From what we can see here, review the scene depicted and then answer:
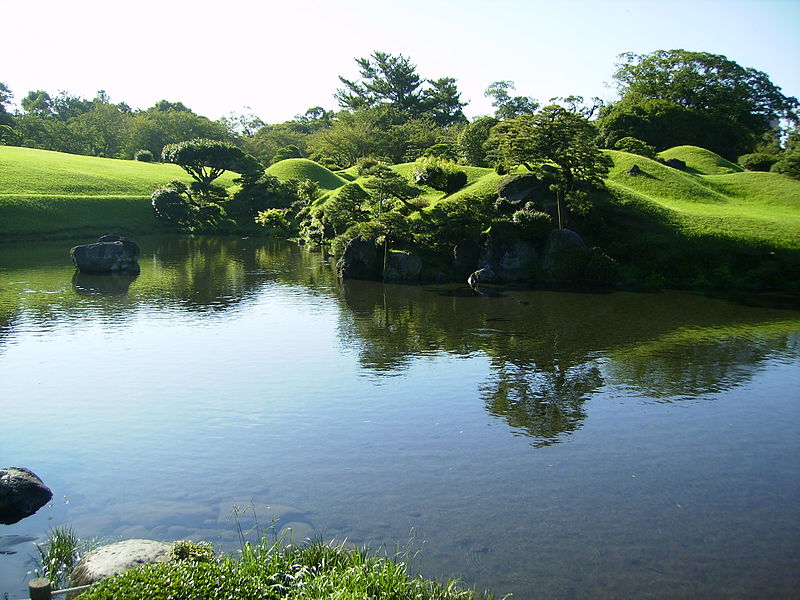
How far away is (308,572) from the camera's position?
9.01 m

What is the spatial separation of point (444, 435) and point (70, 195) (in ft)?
210

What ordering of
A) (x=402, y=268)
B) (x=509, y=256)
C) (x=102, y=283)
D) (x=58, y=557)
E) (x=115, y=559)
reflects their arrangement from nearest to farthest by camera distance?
(x=115, y=559)
(x=58, y=557)
(x=102, y=283)
(x=509, y=256)
(x=402, y=268)

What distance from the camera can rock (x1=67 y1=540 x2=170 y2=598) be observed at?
8688 millimetres

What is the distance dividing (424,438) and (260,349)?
10153 millimetres

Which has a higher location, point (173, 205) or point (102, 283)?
point (173, 205)

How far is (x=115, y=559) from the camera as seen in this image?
8938 millimetres

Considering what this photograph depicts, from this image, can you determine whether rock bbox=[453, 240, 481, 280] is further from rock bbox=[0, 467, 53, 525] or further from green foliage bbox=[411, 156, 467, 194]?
rock bbox=[0, 467, 53, 525]

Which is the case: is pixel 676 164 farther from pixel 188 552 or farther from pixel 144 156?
pixel 144 156

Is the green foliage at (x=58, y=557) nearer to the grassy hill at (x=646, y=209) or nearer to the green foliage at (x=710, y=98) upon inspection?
the grassy hill at (x=646, y=209)

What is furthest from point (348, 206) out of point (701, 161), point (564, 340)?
point (701, 161)

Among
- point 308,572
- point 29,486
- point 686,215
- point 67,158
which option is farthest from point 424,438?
point 67,158

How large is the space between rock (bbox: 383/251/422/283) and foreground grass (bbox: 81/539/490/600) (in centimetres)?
2995

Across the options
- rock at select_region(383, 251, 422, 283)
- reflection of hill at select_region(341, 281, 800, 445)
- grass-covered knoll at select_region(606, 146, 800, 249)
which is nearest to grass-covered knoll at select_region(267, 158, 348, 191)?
grass-covered knoll at select_region(606, 146, 800, 249)

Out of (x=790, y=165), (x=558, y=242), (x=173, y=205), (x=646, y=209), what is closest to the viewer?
(x=558, y=242)
